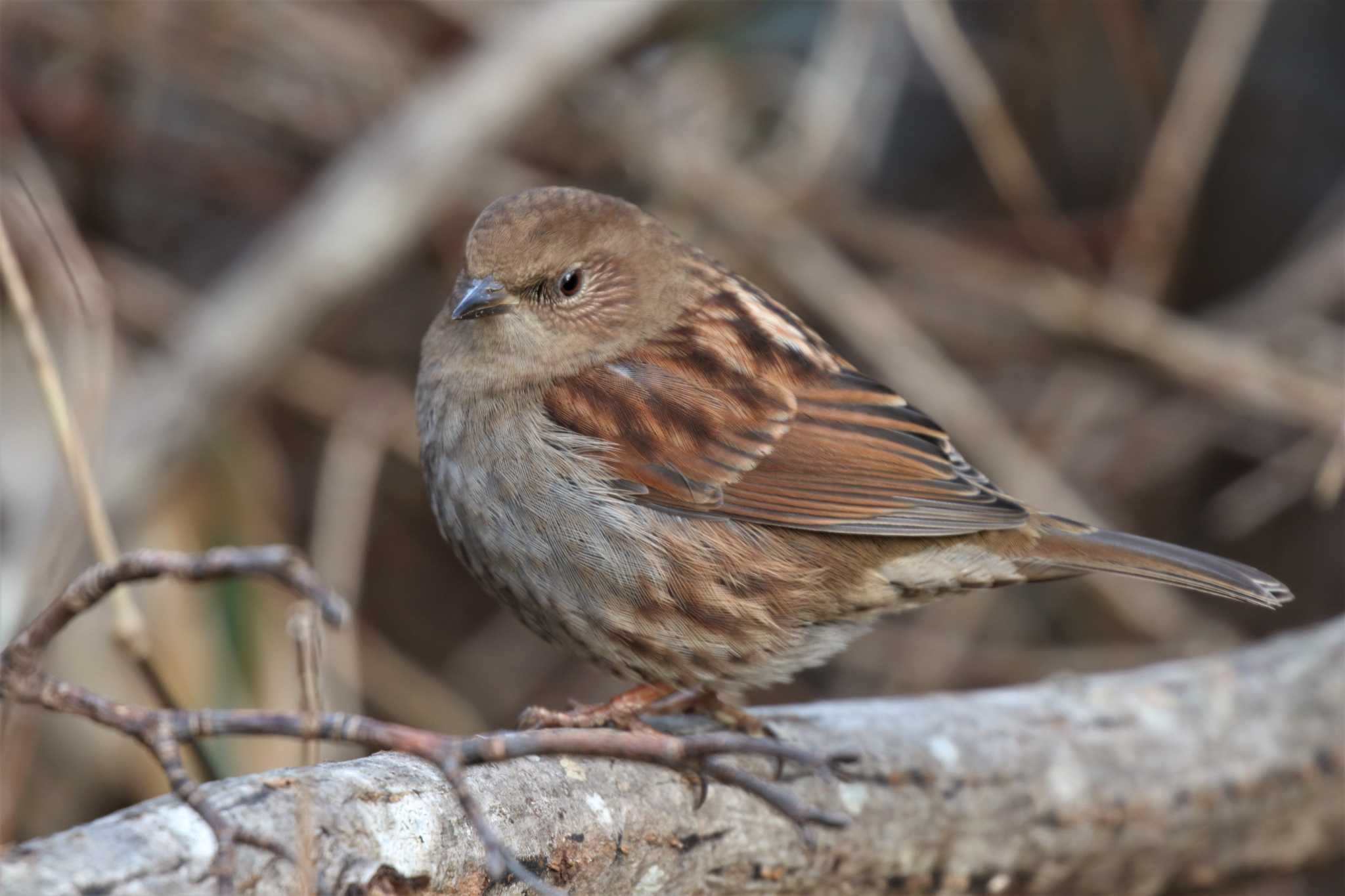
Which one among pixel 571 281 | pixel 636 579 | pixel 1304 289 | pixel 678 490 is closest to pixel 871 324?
pixel 1304 289

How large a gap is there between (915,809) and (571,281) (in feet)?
4.31

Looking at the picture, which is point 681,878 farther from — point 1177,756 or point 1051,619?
point 1051,619

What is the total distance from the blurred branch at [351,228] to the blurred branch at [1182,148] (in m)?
1.71

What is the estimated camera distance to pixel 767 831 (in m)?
2.51

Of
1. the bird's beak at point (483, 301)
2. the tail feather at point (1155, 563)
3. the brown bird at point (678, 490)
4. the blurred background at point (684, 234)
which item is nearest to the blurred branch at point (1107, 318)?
the blurred background at point (684, 234)

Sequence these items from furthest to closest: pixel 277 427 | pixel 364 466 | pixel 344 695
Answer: pixel 277 427, pixel 364 466, pixel 344 695

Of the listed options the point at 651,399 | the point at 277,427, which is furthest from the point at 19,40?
the point at 651,399

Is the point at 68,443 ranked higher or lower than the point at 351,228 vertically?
lower

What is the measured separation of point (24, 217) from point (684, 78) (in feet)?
9.66

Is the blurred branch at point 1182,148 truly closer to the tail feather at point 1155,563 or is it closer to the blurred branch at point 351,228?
the blurred branch at point 351,228

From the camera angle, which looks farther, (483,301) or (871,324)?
(871,324)

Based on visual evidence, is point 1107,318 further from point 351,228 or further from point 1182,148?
point 351,228

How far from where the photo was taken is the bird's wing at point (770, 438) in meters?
2.85

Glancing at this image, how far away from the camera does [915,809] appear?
9.05ft
